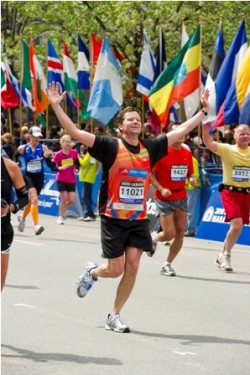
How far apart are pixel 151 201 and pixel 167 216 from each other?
22.8ft

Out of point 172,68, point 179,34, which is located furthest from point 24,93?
point 172,68

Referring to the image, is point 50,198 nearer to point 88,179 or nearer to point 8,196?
point 88,179

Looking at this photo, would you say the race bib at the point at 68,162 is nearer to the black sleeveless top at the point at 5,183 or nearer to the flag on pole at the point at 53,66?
the flag on pole at the point at 53,66

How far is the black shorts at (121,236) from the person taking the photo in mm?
9125

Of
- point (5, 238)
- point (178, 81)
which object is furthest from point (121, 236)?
point (178, 81)

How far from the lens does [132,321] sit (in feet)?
32.1

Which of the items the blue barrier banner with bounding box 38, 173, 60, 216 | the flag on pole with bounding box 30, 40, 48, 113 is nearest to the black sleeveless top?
the blue barrier banner with bounding box 38, 173, 60, 216

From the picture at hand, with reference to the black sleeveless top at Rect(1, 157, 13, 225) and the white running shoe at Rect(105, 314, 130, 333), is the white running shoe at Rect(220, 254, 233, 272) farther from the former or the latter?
the black sleeveless top at Rect(1, 157, 13, 225)

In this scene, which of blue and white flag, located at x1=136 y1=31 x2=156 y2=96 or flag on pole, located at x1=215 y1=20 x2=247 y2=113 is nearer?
flag on pole, located at x1=215 y1=20 x2=247 y2=113

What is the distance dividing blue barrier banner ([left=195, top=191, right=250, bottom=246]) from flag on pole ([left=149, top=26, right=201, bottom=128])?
2352 millimetres

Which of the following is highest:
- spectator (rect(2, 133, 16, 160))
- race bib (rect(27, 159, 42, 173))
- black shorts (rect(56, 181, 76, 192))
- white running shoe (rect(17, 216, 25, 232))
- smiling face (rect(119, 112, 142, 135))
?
smiling face (rect(119, 112, 142, 135))

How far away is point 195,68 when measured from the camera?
19.8 m

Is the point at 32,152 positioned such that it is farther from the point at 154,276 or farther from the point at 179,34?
the point at 179,34

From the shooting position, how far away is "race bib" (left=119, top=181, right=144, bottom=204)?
9.05 metres
